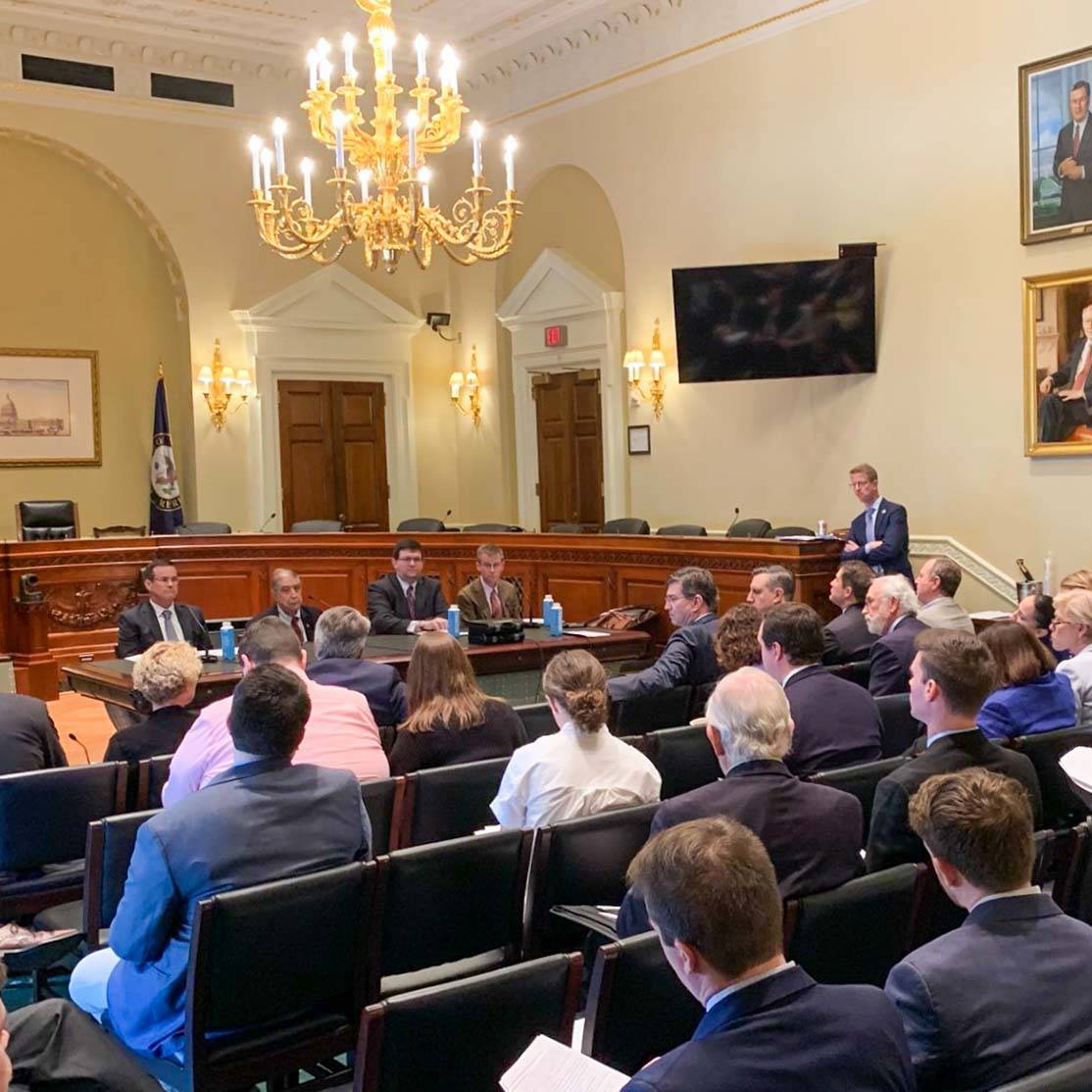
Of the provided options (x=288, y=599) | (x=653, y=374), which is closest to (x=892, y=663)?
(x=288, y=599)

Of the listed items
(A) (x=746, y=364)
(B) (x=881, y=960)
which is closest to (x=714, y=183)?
(A) (x=746, y=364)

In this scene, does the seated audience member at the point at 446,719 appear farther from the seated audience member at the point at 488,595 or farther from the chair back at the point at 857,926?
the seated audience member at the point at 488,595

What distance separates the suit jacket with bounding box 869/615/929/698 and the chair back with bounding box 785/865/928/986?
2.30 m

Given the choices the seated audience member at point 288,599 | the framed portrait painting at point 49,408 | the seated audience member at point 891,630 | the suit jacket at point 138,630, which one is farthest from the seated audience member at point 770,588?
the framed portrait painting at point 49,408

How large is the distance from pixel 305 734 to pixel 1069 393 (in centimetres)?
615

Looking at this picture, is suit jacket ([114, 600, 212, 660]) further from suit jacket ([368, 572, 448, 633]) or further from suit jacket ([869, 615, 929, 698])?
suit jacket ([869, 615, 929, 698])

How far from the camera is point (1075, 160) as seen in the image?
794cm

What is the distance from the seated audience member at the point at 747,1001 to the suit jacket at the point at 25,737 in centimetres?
271

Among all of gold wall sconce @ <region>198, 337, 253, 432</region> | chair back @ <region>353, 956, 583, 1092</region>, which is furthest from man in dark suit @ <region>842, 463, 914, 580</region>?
gold wall sconce @ <region>198, 337, 253, 432</region>

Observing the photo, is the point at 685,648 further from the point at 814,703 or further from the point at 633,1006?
the point at 633,1006

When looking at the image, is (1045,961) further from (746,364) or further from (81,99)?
(81,99)

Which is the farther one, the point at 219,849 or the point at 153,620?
the point at 153,620

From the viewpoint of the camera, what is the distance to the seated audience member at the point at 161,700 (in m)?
4.03

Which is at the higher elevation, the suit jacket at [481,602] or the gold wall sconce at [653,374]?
the gold wall sconce at [653,374]
